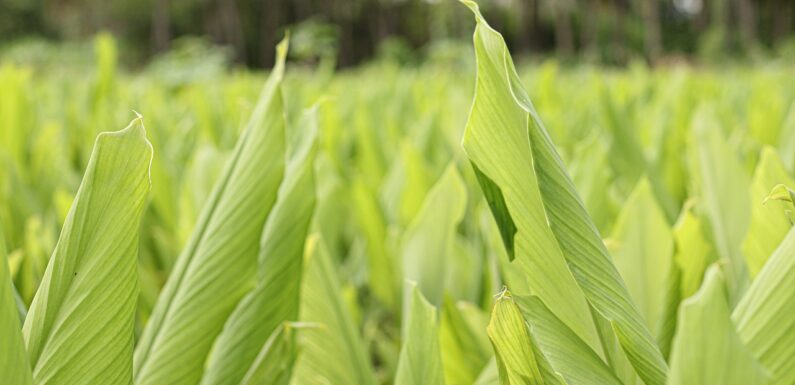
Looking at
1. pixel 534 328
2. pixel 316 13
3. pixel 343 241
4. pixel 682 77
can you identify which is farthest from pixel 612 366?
pixel 316 13

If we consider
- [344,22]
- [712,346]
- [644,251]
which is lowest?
[344,22]

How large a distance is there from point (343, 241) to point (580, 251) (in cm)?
86

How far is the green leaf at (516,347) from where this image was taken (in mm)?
345

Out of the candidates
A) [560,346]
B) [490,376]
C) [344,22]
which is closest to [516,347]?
[560,346]

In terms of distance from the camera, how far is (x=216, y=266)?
1.58ft

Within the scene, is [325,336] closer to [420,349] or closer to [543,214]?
[420,349]

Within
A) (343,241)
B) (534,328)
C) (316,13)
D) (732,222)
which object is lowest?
(316,13)

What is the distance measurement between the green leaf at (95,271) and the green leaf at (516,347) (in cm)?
18

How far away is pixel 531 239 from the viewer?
0.38 m

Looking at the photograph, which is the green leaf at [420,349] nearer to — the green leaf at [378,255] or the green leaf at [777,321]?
the green leaf at [777,321]

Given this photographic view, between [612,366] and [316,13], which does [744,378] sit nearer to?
[612,366]

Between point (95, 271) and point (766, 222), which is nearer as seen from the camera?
point (95, 271)

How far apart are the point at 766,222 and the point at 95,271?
40cm

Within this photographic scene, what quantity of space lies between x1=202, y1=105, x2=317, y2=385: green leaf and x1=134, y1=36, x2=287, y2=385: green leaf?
Result: 0.03 metres
